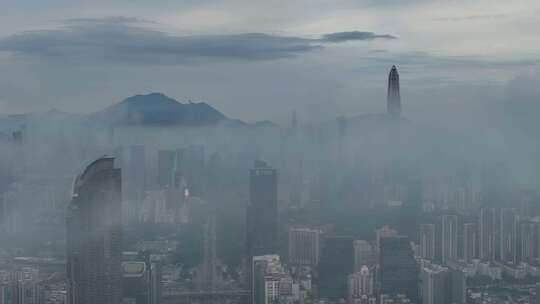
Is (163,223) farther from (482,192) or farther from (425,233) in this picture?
(482,192)

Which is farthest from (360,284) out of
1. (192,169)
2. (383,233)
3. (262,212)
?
(192,169)

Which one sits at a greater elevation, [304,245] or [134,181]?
[134,181]

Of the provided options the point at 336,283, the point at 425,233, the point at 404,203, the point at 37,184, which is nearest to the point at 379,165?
the point at 404,203

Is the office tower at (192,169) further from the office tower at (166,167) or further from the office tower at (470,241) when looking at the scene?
the office tower at (470,241)

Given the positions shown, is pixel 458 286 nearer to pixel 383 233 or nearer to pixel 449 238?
pixel 383 233

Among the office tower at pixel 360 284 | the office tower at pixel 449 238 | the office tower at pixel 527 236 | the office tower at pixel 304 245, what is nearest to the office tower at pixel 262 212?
the office tower at pixel 304 245

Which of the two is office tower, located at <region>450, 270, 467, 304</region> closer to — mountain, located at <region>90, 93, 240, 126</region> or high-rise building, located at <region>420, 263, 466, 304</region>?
high-rise building, located at <region>420, 263, 466, 304</region>
